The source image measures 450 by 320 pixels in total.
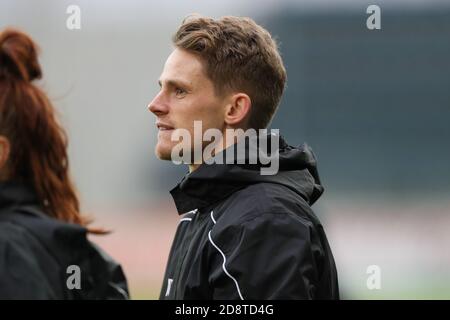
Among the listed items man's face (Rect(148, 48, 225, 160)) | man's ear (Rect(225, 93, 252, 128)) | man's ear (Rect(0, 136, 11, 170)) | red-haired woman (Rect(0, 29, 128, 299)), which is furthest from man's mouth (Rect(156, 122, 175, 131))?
man's ear (Rect(0, 136, 11, 170))

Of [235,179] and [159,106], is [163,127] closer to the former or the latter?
[159,106]

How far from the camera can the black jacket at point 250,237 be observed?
2.25 meters

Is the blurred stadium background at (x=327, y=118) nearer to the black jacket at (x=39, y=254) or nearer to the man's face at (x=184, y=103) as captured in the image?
the man's face at (x=184, y=103)

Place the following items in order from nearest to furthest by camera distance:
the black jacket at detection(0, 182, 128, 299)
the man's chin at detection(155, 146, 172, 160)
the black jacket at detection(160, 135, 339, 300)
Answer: the black jacket at detection(0, 182, 128, 299) → the black jacket at detection(160, 135, 339, 300) → the man's chin at detection(155, 146, 172, 160)

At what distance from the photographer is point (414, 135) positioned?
12.6 m

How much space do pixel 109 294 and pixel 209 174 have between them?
469 mm

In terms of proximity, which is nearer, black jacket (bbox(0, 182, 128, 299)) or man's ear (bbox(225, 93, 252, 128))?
black jacket (bbox(0, 182, 128, 299))

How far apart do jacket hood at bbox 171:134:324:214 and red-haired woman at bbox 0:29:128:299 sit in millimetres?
427

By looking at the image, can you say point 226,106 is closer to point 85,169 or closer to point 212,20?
point 212,20

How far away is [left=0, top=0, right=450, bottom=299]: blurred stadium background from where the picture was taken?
12430 mm

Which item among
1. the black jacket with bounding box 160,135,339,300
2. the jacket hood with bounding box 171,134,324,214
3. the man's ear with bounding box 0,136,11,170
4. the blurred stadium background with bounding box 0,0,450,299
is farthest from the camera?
the blurred stadium background with bounding box 0,0,450,299

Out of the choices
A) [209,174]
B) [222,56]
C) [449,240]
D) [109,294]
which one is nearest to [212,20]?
[222,56]

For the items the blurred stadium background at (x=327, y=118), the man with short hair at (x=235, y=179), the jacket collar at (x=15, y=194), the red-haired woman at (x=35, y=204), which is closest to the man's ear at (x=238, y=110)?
the man with short hair at (x=235, y=179)

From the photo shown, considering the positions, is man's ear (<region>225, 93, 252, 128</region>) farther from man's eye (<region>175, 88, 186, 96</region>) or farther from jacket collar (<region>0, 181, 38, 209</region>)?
jacket collar (<region>0, 181, 38, 209</region>)
